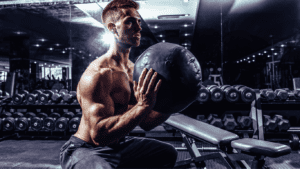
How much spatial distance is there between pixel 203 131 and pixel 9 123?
3781 mm

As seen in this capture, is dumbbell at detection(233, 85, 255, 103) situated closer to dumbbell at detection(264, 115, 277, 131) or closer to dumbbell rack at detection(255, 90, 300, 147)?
dumbbell rack at detection(255, 90, 300, 147)

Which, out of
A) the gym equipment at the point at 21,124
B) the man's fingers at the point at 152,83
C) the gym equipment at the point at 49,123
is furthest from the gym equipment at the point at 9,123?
the man's fingers at the point at 152,83

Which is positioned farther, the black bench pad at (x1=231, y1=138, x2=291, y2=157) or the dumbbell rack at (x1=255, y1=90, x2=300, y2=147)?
the dumbbell rack at (x1=255, y1=90, x2=300, y2=147)

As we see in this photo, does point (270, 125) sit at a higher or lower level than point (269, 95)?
lower

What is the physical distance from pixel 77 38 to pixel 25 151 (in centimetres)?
312

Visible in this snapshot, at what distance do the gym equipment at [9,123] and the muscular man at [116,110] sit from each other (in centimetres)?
332

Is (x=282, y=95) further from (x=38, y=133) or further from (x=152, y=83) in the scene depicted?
(x=38, y=133)

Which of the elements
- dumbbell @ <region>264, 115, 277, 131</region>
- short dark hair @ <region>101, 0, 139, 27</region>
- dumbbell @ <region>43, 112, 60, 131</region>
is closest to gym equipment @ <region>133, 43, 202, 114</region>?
short dark hair @ <region>101, 0, 139, 27</region>

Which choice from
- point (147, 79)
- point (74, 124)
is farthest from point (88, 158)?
point (74, 124)

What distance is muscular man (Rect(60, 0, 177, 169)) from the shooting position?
36.9 inches

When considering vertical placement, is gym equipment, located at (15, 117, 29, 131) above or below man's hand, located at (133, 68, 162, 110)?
below

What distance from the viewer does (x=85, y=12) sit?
4934 millimetres

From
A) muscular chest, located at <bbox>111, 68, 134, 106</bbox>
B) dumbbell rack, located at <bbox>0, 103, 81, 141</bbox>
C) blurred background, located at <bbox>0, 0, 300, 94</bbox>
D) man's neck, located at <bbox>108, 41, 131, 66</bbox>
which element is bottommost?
dumbbell rack, located at <bbox>0, 103, 81, 141</bbox>

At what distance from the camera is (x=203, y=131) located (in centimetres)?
145
